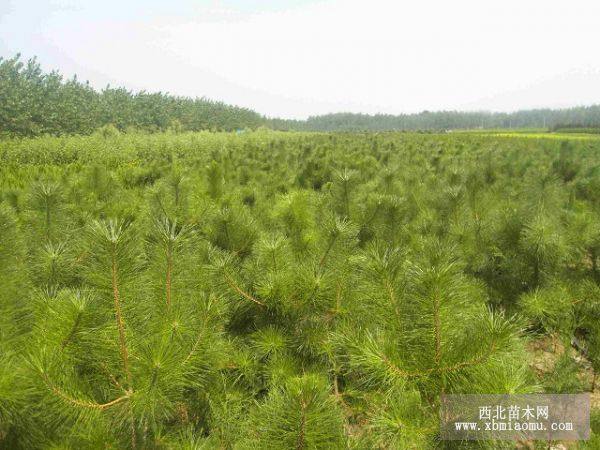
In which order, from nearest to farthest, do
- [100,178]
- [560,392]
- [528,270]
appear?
[560,392]
[528,270]
[100,178]

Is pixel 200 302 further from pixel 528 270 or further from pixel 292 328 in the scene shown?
pixel 528 270

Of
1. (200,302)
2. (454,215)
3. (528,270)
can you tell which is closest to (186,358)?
(200,302)

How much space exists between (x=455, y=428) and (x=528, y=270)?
1574 millimetres

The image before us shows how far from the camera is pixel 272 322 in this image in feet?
5.40

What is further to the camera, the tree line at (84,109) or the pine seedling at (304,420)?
the tree line at (84,109)

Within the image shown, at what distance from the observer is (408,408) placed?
1.04 m

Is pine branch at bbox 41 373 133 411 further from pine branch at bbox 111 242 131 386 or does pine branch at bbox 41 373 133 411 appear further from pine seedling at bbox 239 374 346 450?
pine seedling at bbox 239 374 346 450

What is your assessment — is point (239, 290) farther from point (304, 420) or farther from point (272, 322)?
point (304, 420)

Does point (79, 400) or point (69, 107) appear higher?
point (69, 107)

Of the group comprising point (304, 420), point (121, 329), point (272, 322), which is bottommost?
point (272, 322)

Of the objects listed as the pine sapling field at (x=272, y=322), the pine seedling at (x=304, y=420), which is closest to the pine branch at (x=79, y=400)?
the pine sapling field at (x=272, y=322)

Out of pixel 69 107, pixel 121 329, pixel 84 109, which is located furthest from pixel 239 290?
pixel 84 109

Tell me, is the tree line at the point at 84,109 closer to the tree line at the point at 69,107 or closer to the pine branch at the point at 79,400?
the tree line at the point at 69,107

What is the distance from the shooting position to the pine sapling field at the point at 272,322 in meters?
0.94
